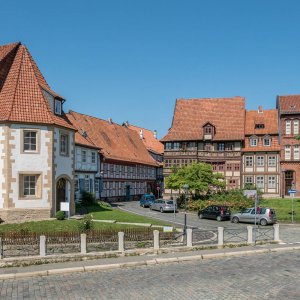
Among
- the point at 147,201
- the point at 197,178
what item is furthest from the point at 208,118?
the point at 147,201

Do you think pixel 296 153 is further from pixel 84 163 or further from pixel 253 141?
pixel 84 163

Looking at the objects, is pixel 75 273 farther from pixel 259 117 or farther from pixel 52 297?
pixel 259 117

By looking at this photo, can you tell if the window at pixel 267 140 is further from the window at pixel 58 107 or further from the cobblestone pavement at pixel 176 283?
the cobblestone pavement at pixel 176 283

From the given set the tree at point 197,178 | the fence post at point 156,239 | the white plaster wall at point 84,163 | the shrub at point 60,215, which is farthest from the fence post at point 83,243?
the tree at point 197,178

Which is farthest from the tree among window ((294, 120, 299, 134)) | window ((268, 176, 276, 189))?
window ((294, 120, 299, 134))

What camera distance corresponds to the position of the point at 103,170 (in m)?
55.7

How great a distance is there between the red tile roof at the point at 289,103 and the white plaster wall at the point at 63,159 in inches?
1353

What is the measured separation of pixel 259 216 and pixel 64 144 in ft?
56.4

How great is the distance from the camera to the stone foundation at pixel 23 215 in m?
30.0

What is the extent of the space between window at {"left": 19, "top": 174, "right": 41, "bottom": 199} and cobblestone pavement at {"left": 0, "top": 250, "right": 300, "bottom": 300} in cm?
1336

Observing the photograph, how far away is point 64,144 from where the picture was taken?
112ft

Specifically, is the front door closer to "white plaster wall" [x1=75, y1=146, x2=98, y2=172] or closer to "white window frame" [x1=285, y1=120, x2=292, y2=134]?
"white window frame" [x1=285, y1=120, x2=292, y2=134]

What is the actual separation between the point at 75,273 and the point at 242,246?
1071cm

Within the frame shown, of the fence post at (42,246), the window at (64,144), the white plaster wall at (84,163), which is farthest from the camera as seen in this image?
the white plaster wall at (84,163)
